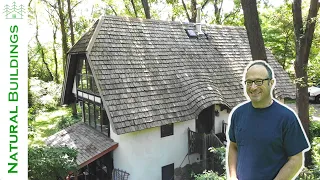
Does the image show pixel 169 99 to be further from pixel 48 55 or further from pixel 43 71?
pixel 48 55

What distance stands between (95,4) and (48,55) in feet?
44.1

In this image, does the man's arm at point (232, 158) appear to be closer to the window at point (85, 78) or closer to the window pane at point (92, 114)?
the window at point (85, 78)

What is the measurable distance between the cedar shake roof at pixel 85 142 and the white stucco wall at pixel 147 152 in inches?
18.6

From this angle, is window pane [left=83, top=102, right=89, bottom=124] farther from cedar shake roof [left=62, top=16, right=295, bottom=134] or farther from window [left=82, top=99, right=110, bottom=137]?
cedar shake roof [left=62, top=16, right=295, bottom=134]

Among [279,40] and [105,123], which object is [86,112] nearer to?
[105,123]

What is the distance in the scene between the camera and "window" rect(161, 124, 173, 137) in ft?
35.4

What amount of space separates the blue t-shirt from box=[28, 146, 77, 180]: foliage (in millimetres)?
6115

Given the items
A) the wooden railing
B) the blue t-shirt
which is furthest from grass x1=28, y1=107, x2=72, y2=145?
the blue t-shirt

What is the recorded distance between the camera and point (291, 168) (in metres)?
1.94

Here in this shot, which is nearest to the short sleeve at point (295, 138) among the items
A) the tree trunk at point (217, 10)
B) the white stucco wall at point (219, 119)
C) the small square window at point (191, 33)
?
the white stucco wall at point (219, 119)

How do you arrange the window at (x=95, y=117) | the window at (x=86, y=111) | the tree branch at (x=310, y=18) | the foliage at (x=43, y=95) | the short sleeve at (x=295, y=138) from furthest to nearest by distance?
the foliage at (x=43, y=95), the window at (x=86, y=111), the window at (x=95, y=117), the tree branch at (x=310, y=18), the short sleeve at (x=295, y=138)

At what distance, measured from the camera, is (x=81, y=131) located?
12.2 metres

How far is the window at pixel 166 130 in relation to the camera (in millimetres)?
10795

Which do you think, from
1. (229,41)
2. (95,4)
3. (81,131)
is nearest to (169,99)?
(81,131)
